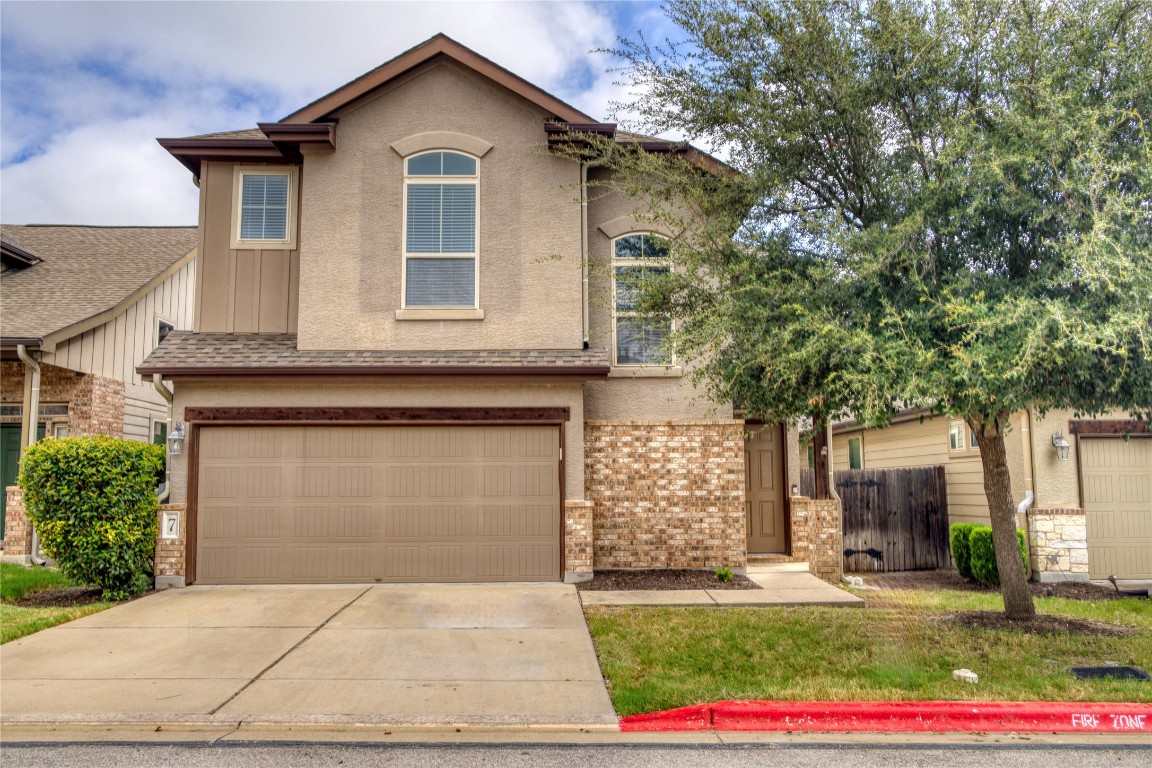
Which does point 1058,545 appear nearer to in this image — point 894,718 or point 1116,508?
point 1116,508

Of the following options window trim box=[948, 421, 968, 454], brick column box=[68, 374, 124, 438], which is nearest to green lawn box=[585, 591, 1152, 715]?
window trim box=[948, 421, 968, 454]

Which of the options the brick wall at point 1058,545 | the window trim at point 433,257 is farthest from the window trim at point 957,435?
the window trim at point 433,257

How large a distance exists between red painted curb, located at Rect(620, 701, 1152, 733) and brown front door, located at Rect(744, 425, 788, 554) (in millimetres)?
7320

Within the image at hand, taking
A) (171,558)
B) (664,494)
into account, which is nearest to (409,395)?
(171,558)

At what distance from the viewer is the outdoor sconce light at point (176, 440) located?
10.7 metres

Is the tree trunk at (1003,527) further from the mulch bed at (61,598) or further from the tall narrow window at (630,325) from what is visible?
the mulch bed at (61,598)

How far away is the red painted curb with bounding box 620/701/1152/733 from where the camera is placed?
5562 mm

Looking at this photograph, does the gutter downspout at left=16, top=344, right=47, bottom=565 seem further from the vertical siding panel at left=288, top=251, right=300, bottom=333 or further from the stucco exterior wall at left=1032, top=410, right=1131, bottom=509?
the stucco exterior wall at left=1032, top=410, right=1131, bottom=509

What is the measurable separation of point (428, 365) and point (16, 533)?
289 inches

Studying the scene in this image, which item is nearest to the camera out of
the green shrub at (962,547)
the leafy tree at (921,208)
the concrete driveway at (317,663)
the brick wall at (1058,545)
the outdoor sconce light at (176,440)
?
the concrete driveway at (317,663)

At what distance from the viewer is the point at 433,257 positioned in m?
11.5

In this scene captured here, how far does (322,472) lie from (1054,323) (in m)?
8.78

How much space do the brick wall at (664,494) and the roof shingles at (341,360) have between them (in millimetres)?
1348

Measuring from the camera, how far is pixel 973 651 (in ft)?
24.0
